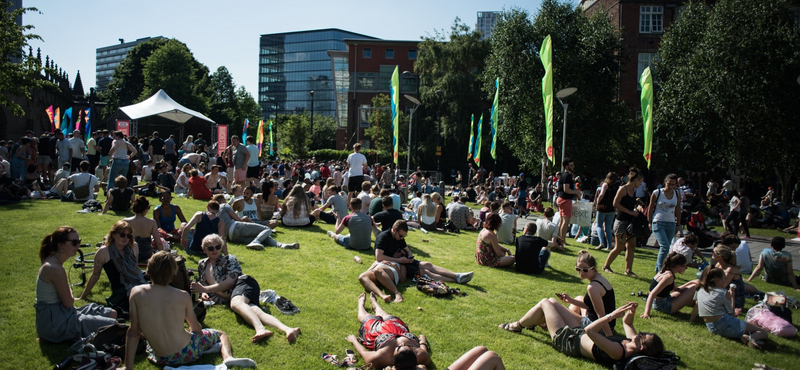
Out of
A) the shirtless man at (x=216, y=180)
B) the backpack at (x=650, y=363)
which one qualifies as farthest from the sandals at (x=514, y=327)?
the shirtless man at (x=216, y=180)

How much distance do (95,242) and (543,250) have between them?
25.7 feet

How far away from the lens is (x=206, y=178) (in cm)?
1591

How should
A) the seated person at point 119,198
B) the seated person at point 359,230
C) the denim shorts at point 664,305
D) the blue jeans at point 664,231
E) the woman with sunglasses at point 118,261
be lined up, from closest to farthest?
the woman with sunglasses at point 118,261 → the denim shorts at point 664,305 → the blue jeans at point 664,231 → the seated person at point 359,230 → the seated person at point 119,198

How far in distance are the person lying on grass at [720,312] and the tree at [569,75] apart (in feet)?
78.6

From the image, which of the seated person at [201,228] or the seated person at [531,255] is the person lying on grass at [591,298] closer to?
the seated person at [531,255]

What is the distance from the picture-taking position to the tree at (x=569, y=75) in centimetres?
3000

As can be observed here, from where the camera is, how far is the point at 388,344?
501 centimetres

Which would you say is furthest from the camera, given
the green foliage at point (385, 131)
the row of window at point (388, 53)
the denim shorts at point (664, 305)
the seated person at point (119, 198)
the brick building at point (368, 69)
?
the row of window at point (388, 53)

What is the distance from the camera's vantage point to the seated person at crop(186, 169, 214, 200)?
1516 centimetres

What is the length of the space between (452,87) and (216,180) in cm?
2952

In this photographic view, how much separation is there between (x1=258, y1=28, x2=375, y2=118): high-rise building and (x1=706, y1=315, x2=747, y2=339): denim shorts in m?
133

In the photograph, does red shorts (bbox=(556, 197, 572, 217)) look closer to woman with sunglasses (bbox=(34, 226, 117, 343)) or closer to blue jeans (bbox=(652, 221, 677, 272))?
blue jeans (bbox=(652, 221, 677, 272))

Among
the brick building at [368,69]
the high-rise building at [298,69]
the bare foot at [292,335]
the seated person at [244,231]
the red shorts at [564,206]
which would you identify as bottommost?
the bare foot at [292,335]

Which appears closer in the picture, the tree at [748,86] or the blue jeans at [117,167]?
the blue jeans at [117,167]
